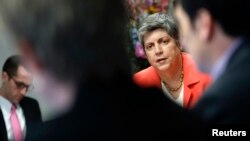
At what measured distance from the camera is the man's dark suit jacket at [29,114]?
2.66m

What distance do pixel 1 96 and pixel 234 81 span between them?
40.9 inches

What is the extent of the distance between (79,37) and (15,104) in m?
1.20

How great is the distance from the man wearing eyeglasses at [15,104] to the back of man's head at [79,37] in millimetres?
907

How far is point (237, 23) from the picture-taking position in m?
2.57

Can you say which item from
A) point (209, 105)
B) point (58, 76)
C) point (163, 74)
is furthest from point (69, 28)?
point (163, 74)

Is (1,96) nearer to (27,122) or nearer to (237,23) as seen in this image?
(27,122)

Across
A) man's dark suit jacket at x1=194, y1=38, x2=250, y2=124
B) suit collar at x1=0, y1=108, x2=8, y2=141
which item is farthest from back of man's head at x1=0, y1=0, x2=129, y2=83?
suit collar at x1=0, y1=108, x2=8, y2=141

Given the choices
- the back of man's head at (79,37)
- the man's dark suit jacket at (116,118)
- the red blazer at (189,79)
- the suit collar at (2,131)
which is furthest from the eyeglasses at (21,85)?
the man's dark suit jacket at (116,118)

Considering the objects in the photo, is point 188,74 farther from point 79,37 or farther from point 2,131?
point 79,37

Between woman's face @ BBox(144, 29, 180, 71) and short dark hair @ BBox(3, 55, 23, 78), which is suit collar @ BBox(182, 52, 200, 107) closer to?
woman's face @ BBox(144, 29, 180, 71)

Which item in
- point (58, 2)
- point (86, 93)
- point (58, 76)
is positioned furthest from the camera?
point (58, 2)

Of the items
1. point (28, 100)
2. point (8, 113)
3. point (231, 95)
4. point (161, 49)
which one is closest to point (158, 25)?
point (161, 49)

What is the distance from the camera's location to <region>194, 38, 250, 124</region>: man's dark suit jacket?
2.36 meters

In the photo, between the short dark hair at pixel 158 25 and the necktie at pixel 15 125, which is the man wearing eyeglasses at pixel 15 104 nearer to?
the necktie at pixel 15 125
